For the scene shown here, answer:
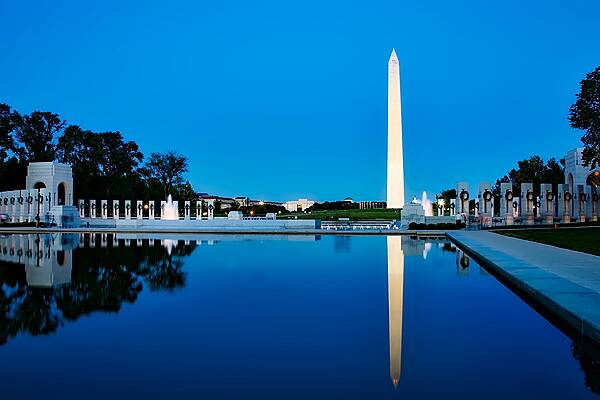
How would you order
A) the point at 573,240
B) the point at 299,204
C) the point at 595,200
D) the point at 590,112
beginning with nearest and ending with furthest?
the point at 573,240
the point at 590,112
the point at 595,200
the point at 299,204

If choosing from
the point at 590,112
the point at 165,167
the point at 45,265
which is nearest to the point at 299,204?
the point at 165,167

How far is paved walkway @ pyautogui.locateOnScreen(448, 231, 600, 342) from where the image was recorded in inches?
258

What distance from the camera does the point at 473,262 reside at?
49.1 ft

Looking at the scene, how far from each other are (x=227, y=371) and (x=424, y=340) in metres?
2.41

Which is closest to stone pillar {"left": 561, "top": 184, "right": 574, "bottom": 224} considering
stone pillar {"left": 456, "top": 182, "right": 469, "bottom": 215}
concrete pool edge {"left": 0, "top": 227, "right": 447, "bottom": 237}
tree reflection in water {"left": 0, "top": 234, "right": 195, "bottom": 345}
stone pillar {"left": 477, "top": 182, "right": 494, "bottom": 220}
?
stone pillar {"left": 477, "top": 182, "right": 494, "bottom": 220}

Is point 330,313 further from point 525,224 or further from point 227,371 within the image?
point 525,224

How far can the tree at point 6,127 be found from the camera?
58.0 metres

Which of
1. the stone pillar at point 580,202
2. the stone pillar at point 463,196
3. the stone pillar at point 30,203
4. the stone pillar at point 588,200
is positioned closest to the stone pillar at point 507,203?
the stone pillar at point 463,196

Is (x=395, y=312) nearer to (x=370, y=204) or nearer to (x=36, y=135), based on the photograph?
(x=36, y=135)

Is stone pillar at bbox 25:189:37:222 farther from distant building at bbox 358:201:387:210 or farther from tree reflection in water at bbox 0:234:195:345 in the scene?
distant building at bbox 358:201:387:210

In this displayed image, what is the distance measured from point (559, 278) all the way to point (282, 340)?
20.4ft

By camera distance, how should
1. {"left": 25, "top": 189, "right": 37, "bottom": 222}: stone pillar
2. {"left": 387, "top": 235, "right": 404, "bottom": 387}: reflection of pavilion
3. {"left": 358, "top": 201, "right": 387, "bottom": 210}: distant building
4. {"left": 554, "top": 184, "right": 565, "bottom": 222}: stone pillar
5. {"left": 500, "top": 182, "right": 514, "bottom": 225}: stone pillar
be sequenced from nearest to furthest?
{"left": 387, "top": 235, "right": 404, "bottom": 387}: reflection of pavilion < {"left": 500, "top": 182, "right": 514, "bottom": 225}: stone pillar < {"left": 554, "top": 184, "right": 565, "bottom": 222}: stone pillar < {"left": 25, "top": 189, "right": 37, "bottom": 222}: stone pillar < {"left": 358, "top": 201, "right": 387, "bottom": 210}: distant building

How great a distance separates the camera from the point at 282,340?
6.00 metres

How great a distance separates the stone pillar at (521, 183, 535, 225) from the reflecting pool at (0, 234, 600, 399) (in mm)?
27561
